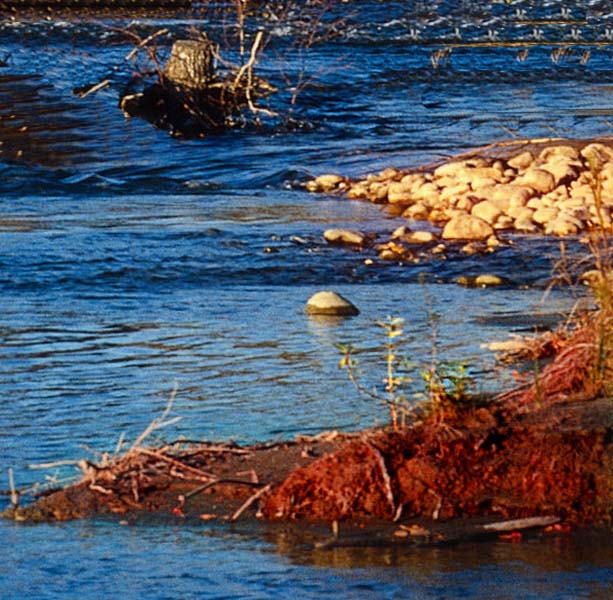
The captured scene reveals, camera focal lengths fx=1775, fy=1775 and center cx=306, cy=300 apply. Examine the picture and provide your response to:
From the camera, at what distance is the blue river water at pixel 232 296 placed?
5.42 metres

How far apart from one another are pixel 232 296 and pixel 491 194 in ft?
13.3

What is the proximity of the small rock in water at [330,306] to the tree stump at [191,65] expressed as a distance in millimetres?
10384

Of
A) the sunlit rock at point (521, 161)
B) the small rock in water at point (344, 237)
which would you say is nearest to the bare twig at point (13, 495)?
the small rock in water at point (344, 237)

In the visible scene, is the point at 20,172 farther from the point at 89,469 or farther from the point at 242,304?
the point at 89,469

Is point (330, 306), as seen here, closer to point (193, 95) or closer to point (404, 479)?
point (404, 479)

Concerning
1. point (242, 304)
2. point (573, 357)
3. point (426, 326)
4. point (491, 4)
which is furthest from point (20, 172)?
point (491, 4)

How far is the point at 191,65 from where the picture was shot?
2047cm

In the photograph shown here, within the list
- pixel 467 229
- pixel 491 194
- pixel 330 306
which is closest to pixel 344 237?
pixel 467 229

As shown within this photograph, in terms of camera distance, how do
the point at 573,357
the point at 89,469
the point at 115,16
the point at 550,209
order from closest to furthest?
the point at 89,469 < the point at 573,357 < the point at 550,209 < the point at 115,16

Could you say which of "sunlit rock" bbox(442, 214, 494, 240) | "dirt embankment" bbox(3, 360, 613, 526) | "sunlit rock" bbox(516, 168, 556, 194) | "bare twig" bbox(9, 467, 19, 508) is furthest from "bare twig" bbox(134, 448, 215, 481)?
"sunlit rock" bbox(516, 168, 556, 194)

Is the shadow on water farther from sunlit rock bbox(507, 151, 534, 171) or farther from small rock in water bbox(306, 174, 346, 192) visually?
sunlit rock bbox(507, 151, 534, 171)

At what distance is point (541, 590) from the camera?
5.14 metres

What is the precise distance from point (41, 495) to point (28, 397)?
5.70 feet

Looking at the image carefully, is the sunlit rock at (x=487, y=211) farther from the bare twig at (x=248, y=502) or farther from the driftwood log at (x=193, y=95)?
the bare twig at (x=248, y=502)
